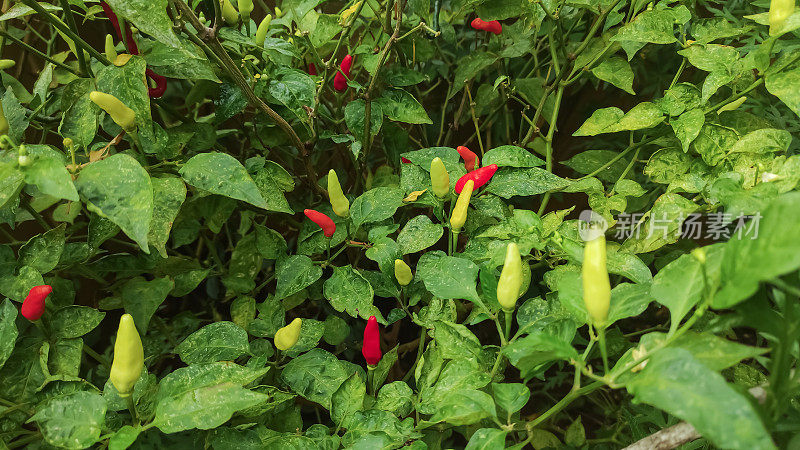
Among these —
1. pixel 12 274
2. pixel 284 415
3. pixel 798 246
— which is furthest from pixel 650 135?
pixel 12 274

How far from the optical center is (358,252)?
A: 0.96 m

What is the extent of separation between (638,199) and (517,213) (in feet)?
1.37

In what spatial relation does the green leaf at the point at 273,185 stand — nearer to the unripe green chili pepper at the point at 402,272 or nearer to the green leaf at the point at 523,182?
the unripe green chili pepper at the point at 402,272

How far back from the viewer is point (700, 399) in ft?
1.13

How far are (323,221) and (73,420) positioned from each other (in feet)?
1.26

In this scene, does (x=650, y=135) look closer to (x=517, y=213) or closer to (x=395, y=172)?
(x=517, y=213)

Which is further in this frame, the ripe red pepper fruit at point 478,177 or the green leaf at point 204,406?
the ripe red pepper fruit at point 478,177

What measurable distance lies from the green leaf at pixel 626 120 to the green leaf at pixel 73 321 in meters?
0.77

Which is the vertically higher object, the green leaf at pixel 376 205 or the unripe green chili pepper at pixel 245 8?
the unripe green chili pepper at pixel 245 8

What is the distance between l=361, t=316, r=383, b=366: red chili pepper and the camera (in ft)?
2.35

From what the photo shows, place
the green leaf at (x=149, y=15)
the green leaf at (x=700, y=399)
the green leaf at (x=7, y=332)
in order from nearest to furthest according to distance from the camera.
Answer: the green leaf at (x=700, y=399)
the green leaf at (x=149, y=15)
the green leaf at (x=7, y=332)

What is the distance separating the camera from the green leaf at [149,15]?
53cm

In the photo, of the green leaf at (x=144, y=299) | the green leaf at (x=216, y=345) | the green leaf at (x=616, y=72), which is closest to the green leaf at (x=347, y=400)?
the green leaf at (x=216, y=345)

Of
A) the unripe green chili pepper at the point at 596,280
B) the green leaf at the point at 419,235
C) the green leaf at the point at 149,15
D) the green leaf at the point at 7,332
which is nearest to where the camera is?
the unripe green chili pepper at the point at 596,280
